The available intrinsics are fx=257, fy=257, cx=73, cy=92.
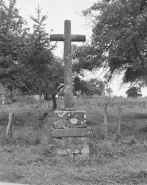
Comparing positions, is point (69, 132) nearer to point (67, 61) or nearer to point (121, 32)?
point (67, 61)

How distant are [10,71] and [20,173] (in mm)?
9712

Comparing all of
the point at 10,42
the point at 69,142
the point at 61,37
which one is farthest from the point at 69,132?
the point at 10,42

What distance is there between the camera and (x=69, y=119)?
21.4ft

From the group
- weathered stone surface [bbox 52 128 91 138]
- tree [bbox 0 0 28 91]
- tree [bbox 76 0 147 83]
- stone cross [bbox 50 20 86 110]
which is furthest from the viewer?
tree [bbox 0 0 28 91]

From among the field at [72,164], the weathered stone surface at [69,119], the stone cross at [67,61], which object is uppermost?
the stone cross at [67,61]

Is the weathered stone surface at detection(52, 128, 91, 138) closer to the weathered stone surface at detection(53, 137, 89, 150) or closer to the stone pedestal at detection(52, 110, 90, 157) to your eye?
the stone pedestal at detection(52, 110, 90, 157)

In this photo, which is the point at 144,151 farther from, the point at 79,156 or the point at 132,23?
the point at 132,23

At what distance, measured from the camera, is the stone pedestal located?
6.44 meters

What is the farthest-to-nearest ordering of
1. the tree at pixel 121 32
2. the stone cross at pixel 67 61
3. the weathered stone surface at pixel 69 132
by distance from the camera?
the tree at pixel 121 32
the stone cross at pixel 67 61
the weathered stone surface at pixel 69 132

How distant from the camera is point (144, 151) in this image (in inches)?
289

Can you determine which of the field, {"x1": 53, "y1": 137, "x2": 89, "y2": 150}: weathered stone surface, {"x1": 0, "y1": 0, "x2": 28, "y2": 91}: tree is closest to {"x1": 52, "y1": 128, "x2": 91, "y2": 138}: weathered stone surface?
{"x1": 53, "y1": 137, "x2": 89, "y2": 150}: weathered stone surface

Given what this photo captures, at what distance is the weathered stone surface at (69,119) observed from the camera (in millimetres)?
6496

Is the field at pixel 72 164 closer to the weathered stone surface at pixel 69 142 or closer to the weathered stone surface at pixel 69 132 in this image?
the weathered stone surface at pixel 69 142

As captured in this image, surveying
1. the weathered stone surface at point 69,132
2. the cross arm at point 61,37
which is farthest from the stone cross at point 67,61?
the weathered stone surface at point 69,132
